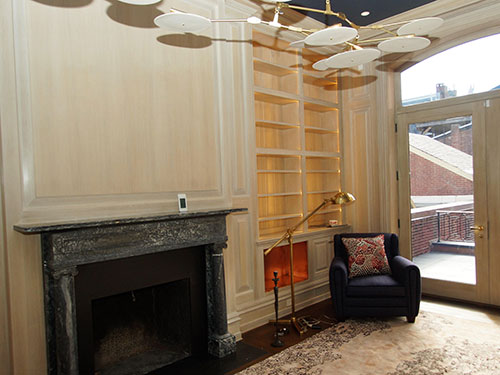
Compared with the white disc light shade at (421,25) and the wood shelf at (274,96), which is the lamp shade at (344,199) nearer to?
the wood shelf at (274,96)

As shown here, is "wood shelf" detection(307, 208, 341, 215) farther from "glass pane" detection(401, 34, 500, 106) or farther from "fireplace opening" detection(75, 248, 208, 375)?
"fireplace opening" detection(75, 248, 208, 375)

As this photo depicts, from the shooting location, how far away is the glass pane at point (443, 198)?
4332 mm

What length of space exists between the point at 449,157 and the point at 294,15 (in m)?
2.45

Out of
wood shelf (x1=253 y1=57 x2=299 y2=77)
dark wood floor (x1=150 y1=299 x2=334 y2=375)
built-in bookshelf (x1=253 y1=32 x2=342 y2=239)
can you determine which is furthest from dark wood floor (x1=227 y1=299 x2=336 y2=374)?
wood shelf (x1=253 y1=57 x2=299 y2=77)

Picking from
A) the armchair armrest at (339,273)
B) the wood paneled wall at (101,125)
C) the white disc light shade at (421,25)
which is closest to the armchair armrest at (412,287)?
the armchair armrest at (339,273)

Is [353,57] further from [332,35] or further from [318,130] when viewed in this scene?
[318,130]

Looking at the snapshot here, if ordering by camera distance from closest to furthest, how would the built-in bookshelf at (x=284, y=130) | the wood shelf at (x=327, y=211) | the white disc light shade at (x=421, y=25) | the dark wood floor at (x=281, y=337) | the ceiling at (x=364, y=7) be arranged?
the white disc light shade at (x=421, y=25) → the dark wood floor at (x=281, y=337) → the ceiling at (x=364, y=7) → the built-in bookshelf at (x=284, y=130) → the wood shelf at (x=327, y=211)

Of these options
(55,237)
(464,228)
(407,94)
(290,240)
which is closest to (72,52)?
(55,237)

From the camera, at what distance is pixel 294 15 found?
4.29 metres

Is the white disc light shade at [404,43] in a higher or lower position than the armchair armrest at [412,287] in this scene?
higher

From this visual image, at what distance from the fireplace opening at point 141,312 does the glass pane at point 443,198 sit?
292 cm

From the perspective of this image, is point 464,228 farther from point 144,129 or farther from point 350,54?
point 144,129

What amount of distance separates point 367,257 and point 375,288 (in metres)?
0.46

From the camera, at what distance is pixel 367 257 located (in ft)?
13.6
